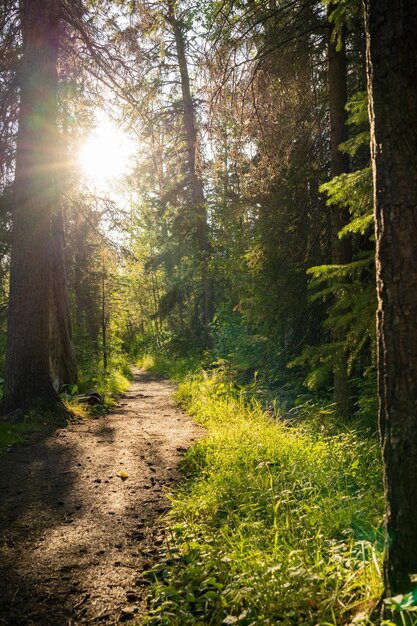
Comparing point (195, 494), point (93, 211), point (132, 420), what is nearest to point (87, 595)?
point (195, 494)

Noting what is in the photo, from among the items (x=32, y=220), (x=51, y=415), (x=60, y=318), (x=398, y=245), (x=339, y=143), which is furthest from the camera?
(x=60, y=318)

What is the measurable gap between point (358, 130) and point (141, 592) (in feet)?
21.7

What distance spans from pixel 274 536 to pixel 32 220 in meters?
6.65

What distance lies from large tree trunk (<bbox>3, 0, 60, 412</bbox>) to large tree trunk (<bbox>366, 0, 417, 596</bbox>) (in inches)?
263

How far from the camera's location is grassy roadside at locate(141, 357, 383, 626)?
2.39m

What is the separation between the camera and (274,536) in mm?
3102

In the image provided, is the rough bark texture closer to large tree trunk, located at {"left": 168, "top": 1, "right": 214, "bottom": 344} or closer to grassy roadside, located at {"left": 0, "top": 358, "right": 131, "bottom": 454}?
grassy roadside, located at {"left": 0, "top": 358, "right": 131, "bottom": 454}

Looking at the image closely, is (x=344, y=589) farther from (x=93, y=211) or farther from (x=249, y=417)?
(x=93, y=211)

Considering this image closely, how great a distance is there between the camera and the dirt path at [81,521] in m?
2.75

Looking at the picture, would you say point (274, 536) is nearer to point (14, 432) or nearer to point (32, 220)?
point (14, 432)

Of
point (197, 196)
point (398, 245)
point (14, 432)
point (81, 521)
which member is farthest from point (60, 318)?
point (398, 245)

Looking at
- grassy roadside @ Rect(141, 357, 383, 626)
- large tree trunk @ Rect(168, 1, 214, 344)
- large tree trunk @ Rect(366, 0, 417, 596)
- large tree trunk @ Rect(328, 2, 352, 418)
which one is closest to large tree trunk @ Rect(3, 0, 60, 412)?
grassy roadside @ Rect(141, 357, 383, 626)

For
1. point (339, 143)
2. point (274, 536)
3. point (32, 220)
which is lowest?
point (274, 536)

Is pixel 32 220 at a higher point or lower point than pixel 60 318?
higher
